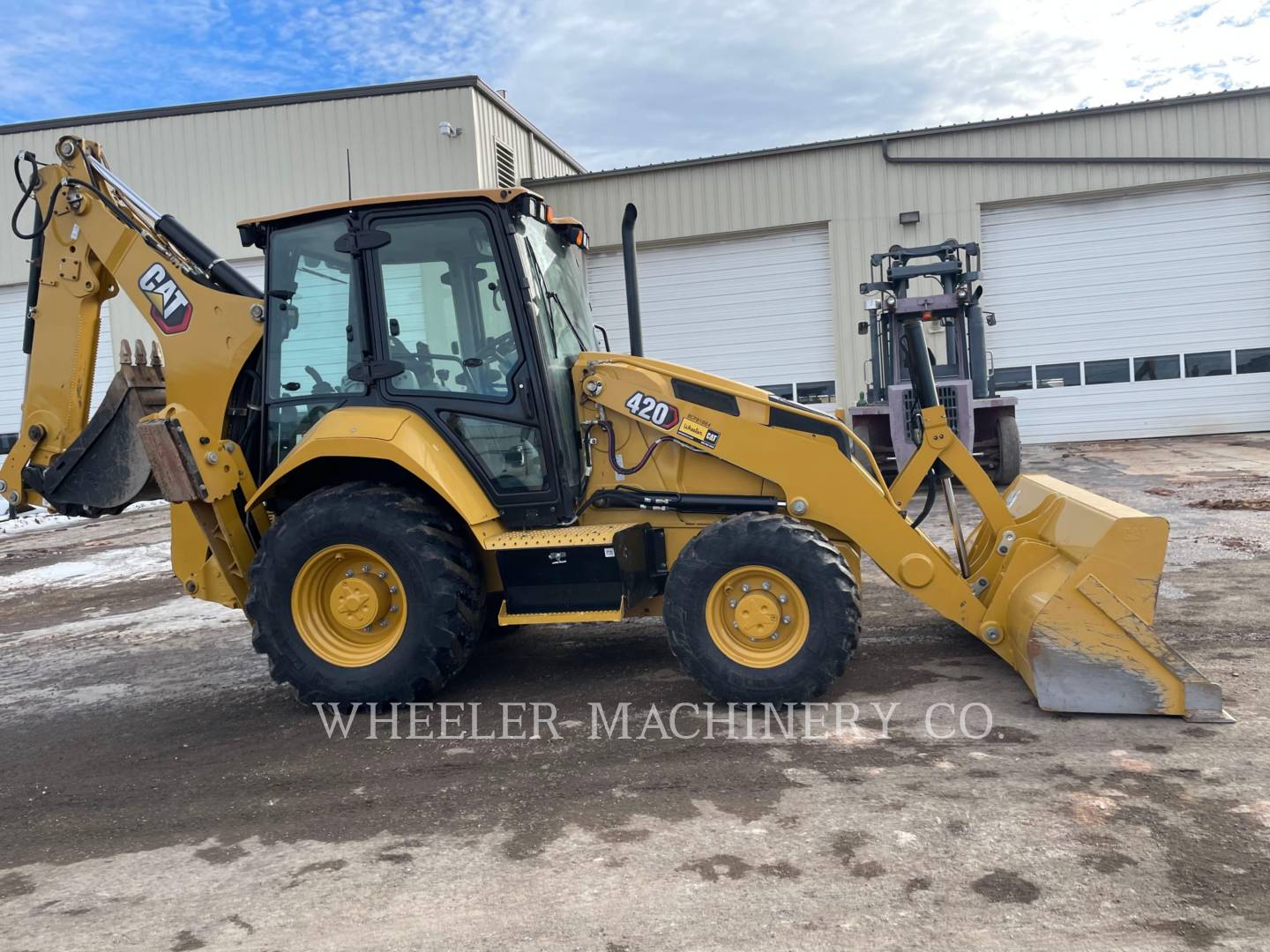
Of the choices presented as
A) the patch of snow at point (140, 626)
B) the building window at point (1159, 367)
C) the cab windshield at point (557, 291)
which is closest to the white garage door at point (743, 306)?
the building window at point (1159, 367)

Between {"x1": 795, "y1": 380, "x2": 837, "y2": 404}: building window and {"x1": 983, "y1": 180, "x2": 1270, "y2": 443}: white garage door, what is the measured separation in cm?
285

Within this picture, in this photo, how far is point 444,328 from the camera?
5.08 meters

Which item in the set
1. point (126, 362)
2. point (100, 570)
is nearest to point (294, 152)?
point (100, 570)

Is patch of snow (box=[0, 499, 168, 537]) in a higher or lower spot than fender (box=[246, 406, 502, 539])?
lower

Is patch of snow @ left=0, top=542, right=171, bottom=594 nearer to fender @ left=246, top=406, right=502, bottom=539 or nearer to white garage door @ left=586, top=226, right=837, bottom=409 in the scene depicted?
fender @ left=246, top=406, right=502, bottom=539

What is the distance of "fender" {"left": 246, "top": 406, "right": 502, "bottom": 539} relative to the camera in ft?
15.7

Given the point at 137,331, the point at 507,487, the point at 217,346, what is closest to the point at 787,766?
the point at 507,487

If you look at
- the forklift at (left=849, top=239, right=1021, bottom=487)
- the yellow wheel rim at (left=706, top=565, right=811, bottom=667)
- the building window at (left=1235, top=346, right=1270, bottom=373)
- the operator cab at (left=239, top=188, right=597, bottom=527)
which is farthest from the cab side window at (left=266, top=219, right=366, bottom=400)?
the building window at (left=1235, top=346, right=1270, bottom=373)

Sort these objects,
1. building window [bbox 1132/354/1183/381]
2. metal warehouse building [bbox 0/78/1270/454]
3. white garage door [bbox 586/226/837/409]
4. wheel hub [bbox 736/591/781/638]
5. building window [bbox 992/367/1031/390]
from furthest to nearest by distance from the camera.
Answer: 1. white garage door [bbox 586/226/837/409]
2. building window [bbox 992/367/1031/390]
3. building window [bbox 1132/354/1183/381]
4. metal warehouse building [bbox 0/78/1270/454]
5. wheel hub [bbox 736/591/781/638]

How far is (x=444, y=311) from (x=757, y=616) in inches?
85.4

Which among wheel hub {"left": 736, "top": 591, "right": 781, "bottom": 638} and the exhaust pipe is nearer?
wheel hub {"left": 736, "top": 591, "right": 781, "bottom": 638}

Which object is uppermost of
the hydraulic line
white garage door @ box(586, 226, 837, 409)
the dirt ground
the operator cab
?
white garage door @ box(586, 226, 837, 409)

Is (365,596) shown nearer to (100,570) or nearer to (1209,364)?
(100,570)

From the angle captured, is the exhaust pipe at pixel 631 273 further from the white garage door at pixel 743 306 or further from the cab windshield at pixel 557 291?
the white garage door at pixel 743 306
